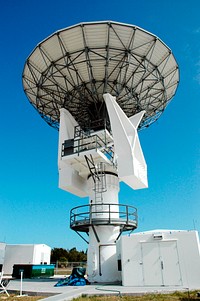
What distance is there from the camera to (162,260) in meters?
16.1

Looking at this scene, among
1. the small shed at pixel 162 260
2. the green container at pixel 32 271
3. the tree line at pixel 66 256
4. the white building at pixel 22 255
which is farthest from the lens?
the tree line at pixel 66 256

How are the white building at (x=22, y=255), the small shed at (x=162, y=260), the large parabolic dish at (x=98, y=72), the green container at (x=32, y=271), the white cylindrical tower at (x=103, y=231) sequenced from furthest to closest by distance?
the white building at (x=22, y=255)
the green container at (x=32, y=271)
the white cylindrical tower at (x=103, y=231)
the large parabolic dish at (x=98, y=72)
the small shed at (x=162, y=260)

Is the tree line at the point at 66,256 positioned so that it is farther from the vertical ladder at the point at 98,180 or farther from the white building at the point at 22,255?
the vertical ladder at the point at 98,180

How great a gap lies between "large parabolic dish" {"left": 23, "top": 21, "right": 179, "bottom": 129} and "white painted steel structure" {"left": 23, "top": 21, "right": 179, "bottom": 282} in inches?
2.3

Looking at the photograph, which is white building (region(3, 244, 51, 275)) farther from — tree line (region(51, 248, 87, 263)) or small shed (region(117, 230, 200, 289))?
tree line (region(51, 248, 87, 263))

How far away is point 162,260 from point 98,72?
1433 centimetres

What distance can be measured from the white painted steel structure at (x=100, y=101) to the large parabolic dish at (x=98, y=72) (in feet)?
0.19

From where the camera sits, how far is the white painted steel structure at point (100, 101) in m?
17.4

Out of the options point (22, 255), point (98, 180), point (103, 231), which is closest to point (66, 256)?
point (22, 255)

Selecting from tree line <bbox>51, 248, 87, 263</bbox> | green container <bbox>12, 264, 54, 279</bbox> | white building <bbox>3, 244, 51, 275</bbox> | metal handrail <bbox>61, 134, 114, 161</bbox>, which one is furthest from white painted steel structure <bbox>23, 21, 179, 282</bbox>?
tree line <bbox>51, 248, 87, 263</bbox>

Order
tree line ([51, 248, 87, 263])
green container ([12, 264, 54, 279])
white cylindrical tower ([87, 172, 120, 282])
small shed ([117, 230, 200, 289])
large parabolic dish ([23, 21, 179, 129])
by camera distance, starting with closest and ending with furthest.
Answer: small shed ([117, 230, 200, 289]) → large parabolic dish ([23, 21, 179, 129]) → white cylindrical tower ([87, 172, 120, 282]) → green container ([12, 264, 54, 279]) → tree line ([51, 248, 87, 263])

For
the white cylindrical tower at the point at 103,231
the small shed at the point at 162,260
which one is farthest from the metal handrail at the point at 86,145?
the small shed at the point at 162,260

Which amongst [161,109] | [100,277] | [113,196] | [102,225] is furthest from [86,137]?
[100,277]

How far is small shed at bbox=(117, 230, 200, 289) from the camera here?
15.3 metres
